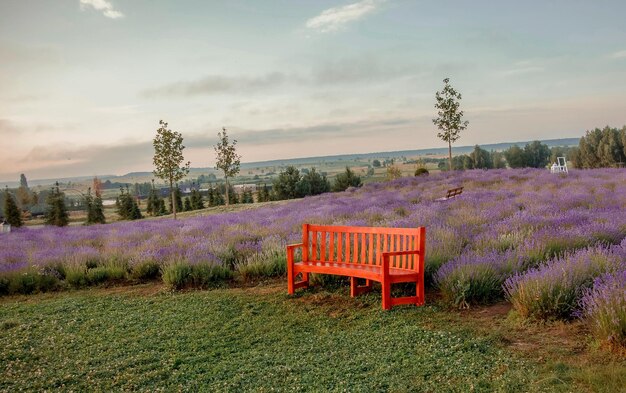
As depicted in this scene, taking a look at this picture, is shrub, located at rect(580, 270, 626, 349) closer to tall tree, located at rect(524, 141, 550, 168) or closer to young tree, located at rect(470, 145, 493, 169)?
young tree, located at rect(470, 145, 493, 169)

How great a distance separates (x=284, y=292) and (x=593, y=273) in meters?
4.12

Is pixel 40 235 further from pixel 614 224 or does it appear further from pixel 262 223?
pixel 614 224

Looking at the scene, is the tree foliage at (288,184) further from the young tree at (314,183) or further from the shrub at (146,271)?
the shrub at (146,271)

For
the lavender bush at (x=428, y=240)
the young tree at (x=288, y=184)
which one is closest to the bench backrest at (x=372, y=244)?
the lavender bush at (x=428, y=240)

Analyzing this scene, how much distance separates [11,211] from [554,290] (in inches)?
2081

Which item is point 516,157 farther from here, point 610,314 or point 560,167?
point 610,314

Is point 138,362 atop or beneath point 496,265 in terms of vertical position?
beneath

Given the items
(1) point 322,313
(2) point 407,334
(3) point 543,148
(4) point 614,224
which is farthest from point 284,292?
(3) point 543,148

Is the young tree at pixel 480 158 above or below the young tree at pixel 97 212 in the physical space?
above

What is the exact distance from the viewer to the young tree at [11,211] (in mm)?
46500

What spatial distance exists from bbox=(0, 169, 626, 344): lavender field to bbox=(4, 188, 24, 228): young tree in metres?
37.2

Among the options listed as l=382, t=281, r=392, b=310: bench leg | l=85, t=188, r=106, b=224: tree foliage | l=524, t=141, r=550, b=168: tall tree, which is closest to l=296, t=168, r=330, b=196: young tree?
l=85, t=188, r=106, b=224: tree foliage

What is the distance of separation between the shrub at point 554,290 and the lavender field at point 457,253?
11 millimetres

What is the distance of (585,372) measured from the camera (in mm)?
3807
